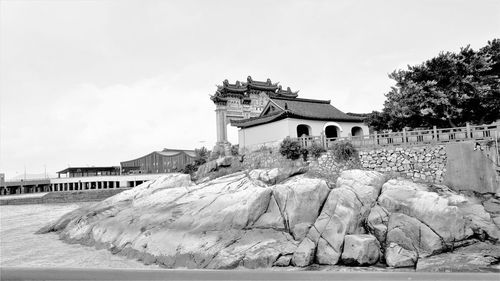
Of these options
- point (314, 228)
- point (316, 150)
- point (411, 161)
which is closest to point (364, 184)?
point (314, 228)

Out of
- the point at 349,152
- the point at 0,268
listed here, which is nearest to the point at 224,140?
the point at 349,152

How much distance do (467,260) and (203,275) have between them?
14.2 metres

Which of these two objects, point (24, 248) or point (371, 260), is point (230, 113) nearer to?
point (24, 248)

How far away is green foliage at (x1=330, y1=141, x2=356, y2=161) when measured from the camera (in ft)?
69.9

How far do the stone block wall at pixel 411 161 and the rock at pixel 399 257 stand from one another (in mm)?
7601

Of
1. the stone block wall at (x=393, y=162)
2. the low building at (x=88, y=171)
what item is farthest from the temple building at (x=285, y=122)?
the low building at (x=88, y=171)

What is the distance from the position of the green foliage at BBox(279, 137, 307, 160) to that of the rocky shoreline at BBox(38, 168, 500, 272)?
529 cm

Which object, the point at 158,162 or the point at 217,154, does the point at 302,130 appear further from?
the point at 158,162

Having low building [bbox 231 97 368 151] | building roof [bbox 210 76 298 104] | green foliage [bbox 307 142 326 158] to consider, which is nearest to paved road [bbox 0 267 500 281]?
green foliage [bbox 307 142 326 158]

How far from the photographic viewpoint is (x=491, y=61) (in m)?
21.8

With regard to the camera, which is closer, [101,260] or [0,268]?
[0,268]

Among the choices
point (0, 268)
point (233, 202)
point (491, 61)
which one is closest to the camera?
point (0, 268)

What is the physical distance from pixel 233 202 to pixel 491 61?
20208 millimetres

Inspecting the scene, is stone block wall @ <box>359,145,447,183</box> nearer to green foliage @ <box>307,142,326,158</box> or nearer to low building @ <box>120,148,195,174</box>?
green foliage @ <box>307,142,326,158</box>
